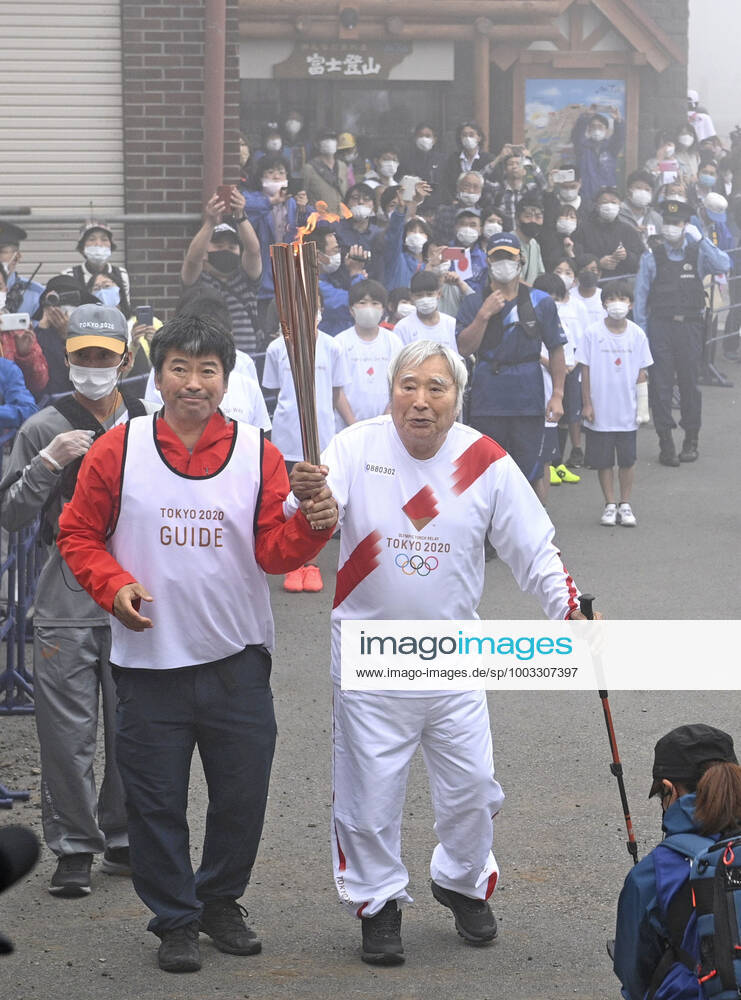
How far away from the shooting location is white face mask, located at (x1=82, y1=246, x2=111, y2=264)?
11.8m

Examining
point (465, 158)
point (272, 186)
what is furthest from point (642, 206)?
point (272, 186)

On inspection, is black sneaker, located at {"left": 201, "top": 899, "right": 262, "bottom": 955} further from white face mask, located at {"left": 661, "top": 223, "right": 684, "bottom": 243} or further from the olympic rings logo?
white face mask, located at {"left": 661, "top": 223, "right": 684, "bottom": 243}

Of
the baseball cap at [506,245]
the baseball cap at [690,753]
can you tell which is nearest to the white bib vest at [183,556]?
the baseball cap at [690,753]

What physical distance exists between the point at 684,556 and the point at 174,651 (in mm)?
6938

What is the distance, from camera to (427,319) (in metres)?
11.9

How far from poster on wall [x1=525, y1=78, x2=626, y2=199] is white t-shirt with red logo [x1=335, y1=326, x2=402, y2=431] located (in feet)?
48.3

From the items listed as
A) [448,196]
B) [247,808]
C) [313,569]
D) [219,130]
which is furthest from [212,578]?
[448,196]

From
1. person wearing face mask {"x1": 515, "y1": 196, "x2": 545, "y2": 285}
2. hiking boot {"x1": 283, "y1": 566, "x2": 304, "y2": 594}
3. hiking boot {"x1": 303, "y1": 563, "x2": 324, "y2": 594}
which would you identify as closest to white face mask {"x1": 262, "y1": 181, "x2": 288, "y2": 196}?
person wearing face mask {"x1": 515, "y1": 196, "x2": 545, "y2": 285}

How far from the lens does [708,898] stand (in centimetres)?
345

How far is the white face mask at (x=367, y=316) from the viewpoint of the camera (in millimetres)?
11227

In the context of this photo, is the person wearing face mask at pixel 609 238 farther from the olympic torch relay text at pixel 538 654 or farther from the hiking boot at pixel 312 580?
the olympic torch relay text at pixel 538 654

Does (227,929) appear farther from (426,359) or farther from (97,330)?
(97,330)

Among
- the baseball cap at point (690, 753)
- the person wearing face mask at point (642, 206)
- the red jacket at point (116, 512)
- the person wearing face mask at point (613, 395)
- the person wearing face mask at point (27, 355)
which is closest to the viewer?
the baseball cap at point (690, 753)

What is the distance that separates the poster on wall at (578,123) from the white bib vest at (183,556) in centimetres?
2116
